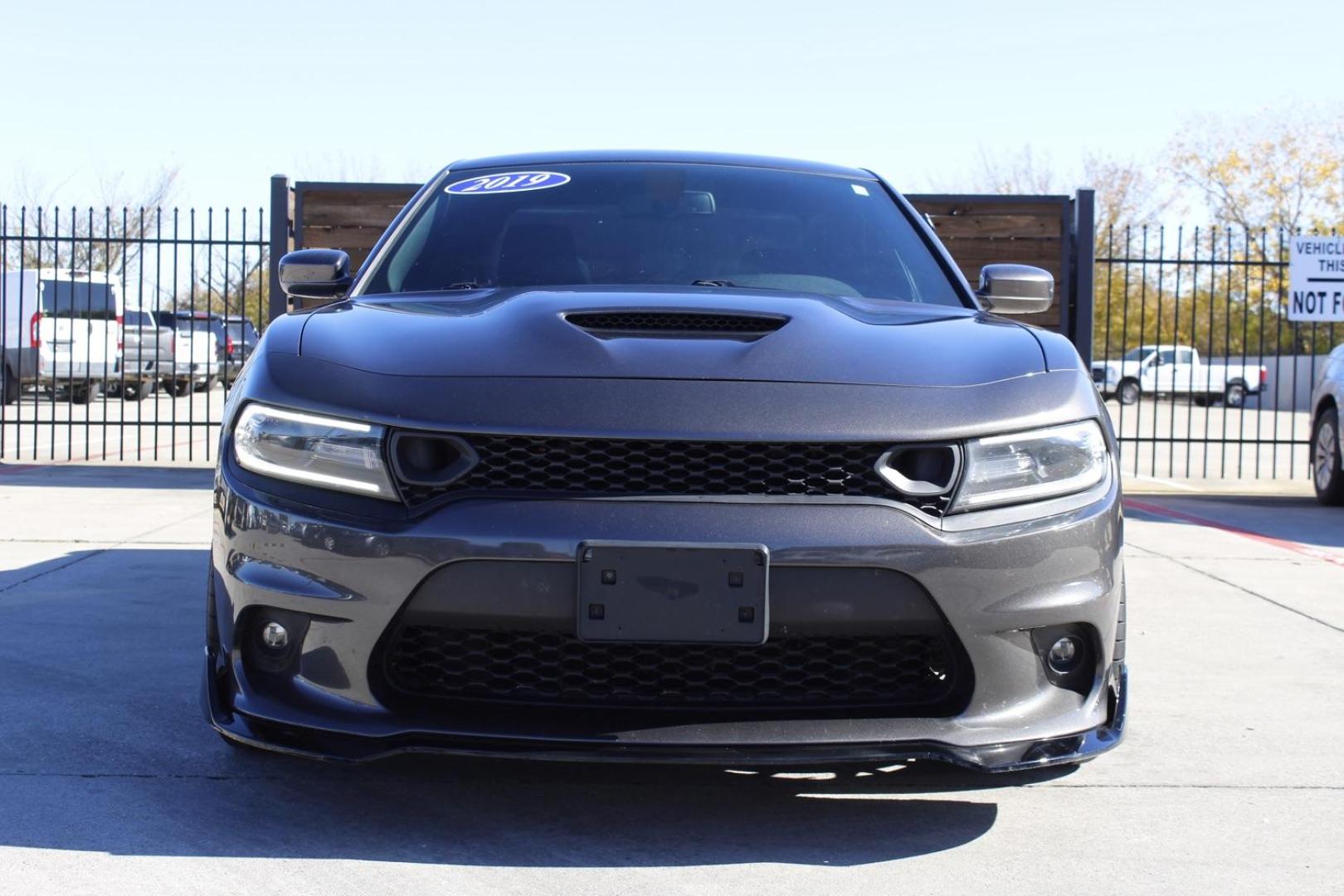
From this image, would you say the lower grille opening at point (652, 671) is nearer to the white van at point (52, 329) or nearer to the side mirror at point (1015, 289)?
the side mirror at point (1015, 289)

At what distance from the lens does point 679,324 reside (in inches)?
114

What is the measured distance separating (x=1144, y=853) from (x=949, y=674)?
0.65 m

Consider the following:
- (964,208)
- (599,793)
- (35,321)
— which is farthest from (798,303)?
(35,321)

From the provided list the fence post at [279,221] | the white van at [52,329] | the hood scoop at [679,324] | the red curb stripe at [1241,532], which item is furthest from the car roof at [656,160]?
the white van at [52,329]

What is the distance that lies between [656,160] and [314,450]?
186 centimetres

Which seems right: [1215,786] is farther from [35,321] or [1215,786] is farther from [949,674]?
[35,321]

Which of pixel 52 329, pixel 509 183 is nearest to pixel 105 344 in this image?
pixel 52 329

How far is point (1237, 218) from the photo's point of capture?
41.7 meters

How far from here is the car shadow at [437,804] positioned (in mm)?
2760

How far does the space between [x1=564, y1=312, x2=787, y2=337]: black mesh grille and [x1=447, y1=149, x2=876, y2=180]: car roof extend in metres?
1.38

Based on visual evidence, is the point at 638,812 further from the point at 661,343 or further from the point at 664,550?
the point at 661,343

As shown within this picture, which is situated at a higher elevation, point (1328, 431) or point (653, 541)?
point (653, 541)

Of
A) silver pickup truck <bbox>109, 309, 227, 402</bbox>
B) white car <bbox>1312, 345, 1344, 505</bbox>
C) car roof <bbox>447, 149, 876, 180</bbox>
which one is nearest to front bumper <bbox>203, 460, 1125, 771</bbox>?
car roof <bbox>447, 149, 876, 180</bbox>

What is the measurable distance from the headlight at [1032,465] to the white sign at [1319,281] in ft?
35.4
